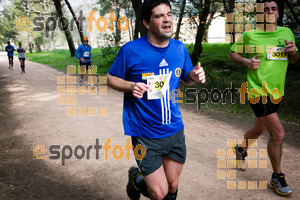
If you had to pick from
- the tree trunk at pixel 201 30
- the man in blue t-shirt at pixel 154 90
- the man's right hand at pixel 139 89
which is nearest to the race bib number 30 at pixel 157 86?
the man in blue t-shirt at pixel 154 90

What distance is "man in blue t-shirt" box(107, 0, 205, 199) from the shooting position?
2557 millimetres

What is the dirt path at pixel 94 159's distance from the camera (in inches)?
150

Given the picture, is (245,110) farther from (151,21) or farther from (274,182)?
(151,21)

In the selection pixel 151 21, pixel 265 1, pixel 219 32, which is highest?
pixel 219 32

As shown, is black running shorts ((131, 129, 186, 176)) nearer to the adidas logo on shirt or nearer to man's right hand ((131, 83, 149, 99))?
man's right hand ((131, 83, 149, 99))

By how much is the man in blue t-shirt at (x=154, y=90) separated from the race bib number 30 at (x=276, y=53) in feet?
4.59

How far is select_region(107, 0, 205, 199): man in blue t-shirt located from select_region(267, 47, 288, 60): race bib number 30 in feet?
4.59

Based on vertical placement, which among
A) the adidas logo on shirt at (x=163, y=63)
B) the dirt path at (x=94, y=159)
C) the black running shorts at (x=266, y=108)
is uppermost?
the adidas logo on shirt at (x=163, y=63)

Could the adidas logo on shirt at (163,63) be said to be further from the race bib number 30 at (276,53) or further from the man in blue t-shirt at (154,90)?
the race bib number 30 at (276,53)

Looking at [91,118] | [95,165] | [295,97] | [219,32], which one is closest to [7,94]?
[91,118]

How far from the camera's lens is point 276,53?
3.56 metres

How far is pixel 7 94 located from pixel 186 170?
8.92 meters

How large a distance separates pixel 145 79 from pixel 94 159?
2769 millimetres

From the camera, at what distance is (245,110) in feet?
27.9
